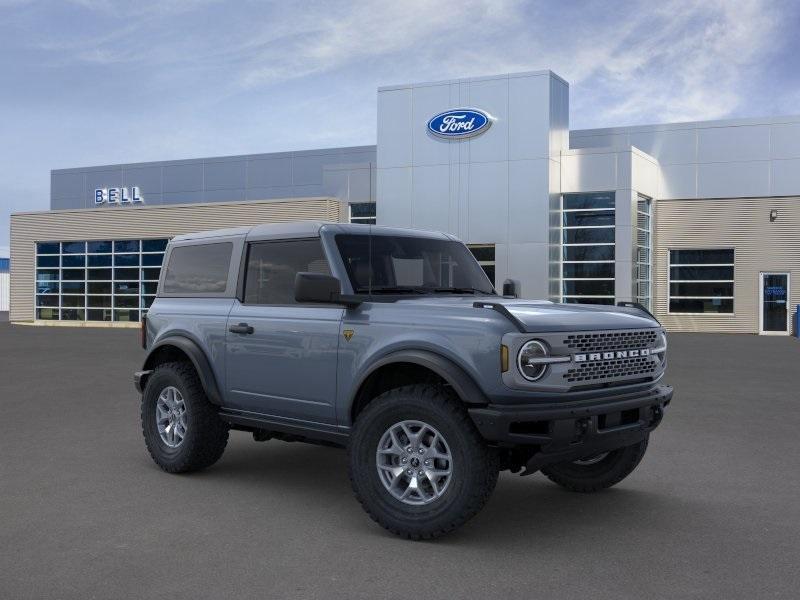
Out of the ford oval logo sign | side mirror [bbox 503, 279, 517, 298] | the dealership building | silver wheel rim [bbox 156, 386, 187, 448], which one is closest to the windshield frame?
side mirror [bbox 503, 279, 517, 298]

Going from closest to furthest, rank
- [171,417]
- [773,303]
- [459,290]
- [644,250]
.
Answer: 1. [459,290]
2. [171,417]
3. [773,303]
4. [644,250]

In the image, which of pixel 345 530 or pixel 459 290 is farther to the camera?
pixel 459 290

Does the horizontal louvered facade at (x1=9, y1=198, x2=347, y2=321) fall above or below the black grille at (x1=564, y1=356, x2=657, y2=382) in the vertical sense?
above

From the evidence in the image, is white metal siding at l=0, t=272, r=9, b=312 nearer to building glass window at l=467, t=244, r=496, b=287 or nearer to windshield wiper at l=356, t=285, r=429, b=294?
building glass window at l=467, t=244, r=496, b=287

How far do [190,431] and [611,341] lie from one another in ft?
11.1

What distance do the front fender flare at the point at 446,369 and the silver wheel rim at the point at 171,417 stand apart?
232 centimetres

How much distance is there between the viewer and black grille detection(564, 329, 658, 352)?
5305 mm

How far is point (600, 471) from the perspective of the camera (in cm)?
658

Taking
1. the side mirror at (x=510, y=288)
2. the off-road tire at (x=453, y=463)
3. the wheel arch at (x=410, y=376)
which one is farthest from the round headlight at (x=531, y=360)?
the side mirror at (x=510, y=288)

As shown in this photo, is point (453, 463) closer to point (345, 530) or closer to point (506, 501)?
point (345, 530)

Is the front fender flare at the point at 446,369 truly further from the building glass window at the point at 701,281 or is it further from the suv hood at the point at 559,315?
the building glass window at the point at 701,281

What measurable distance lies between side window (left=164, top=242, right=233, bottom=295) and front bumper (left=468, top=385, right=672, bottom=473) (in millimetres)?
2957

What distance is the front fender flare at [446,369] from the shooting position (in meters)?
5.08

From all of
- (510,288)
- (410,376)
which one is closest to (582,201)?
(510,288)
